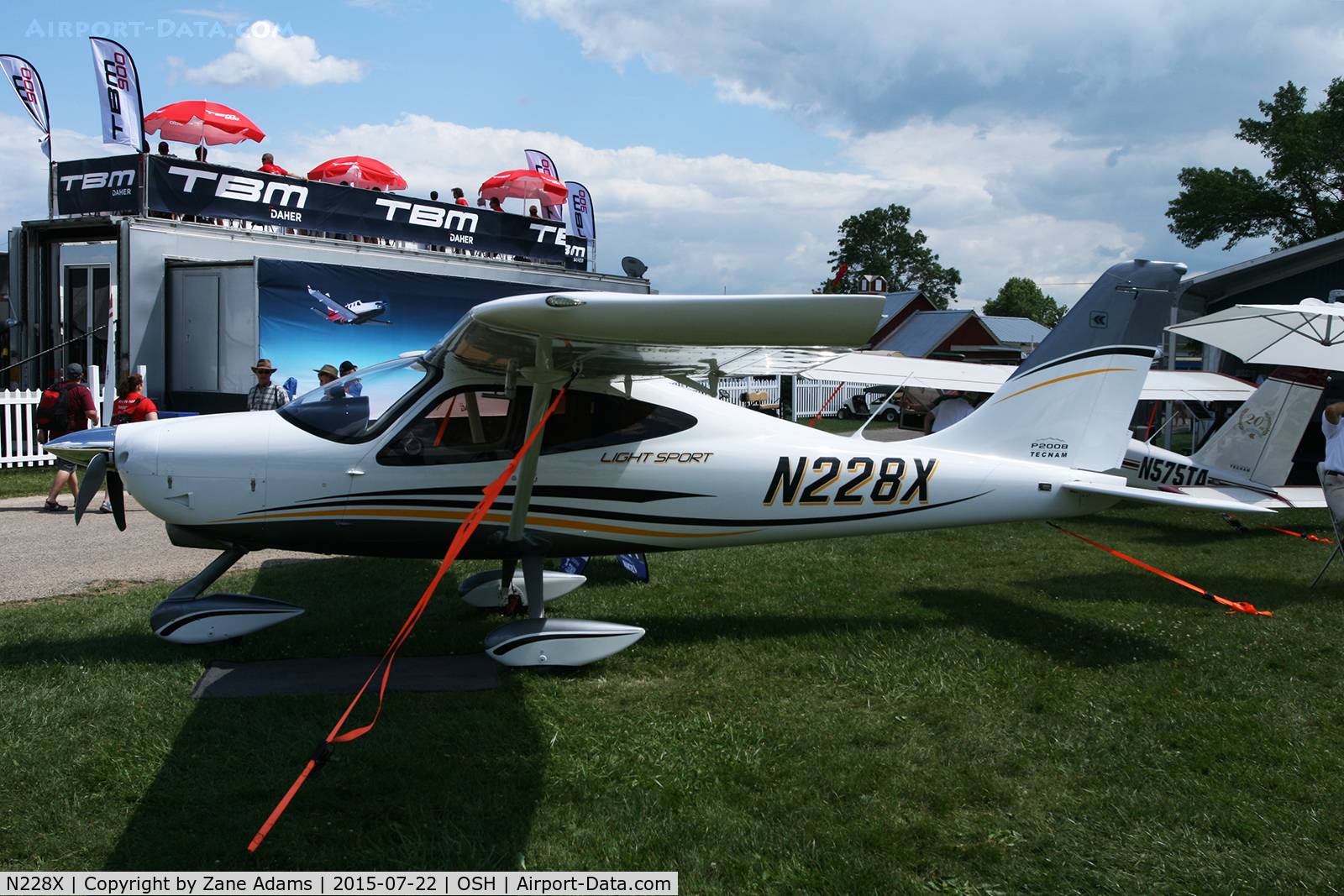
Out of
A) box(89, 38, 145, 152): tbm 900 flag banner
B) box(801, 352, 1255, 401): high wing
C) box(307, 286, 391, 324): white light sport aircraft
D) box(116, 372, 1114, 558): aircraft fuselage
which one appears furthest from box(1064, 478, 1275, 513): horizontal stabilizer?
box(89, 38, 145, 152): tbm 900 flag banner

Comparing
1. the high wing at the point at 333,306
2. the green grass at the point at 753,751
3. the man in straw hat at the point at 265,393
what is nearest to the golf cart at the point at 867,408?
the high wing at the point at 333,306

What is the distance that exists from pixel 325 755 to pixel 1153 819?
3.30 meters

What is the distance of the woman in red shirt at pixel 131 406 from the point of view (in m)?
8.93

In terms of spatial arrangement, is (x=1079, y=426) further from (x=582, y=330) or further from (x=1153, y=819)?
(x=582, y=330)

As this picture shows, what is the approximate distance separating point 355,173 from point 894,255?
7423 cm

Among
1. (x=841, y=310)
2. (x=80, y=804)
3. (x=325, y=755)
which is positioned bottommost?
(x=80, y=804)

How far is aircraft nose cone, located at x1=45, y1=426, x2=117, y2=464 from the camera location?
482cm

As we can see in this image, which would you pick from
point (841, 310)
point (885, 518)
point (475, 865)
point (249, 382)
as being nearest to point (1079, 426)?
point (885, 518)

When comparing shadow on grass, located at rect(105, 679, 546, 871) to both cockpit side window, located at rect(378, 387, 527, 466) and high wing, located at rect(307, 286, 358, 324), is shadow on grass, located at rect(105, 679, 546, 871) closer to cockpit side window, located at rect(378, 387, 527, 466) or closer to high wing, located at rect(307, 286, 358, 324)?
cockpit side window, located at rect(378, 387, 527, 466)

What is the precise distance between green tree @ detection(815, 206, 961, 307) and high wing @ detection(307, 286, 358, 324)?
241 feet

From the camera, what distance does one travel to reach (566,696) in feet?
14.7

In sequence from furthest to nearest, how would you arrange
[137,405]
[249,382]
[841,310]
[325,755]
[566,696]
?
1. [249,382]
2. [137,405]
3. [566,696]
4. [325,755]
5. [841,310]

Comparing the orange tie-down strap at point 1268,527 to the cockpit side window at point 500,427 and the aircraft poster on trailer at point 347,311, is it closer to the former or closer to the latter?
the cockpit side window at point 500,427

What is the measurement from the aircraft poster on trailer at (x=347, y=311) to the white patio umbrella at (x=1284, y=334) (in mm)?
11644
